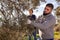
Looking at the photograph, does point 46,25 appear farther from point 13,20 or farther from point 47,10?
point 13,20

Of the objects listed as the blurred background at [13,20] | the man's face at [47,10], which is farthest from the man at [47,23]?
the blurred background at [13,20]

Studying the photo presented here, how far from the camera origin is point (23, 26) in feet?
8.75

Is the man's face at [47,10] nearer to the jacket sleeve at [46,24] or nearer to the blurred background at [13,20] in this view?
the jacket sleeve at [46,24]

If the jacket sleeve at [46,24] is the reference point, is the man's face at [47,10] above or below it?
above

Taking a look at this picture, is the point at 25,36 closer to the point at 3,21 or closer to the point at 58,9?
the point at 3,21

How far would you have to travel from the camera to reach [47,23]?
2975mm

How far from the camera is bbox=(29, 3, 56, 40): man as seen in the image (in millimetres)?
2969

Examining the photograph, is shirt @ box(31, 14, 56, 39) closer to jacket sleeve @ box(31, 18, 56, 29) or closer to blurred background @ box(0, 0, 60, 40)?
jacket sleeve @ box(31, 18, 56, 29)

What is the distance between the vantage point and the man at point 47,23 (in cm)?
297

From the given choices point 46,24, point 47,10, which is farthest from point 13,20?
point 47,10

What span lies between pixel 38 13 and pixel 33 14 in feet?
0.29

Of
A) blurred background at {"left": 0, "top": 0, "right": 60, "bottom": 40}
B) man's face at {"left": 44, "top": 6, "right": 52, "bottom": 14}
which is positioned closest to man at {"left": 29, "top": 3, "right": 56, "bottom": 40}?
man's face at {"left": 44, "top": 6, "right": 52, "bottom": 14}

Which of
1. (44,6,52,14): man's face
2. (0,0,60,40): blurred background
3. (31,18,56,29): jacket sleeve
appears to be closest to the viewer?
(0,0,60,40): blurred background

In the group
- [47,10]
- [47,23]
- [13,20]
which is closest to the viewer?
[13,20]
